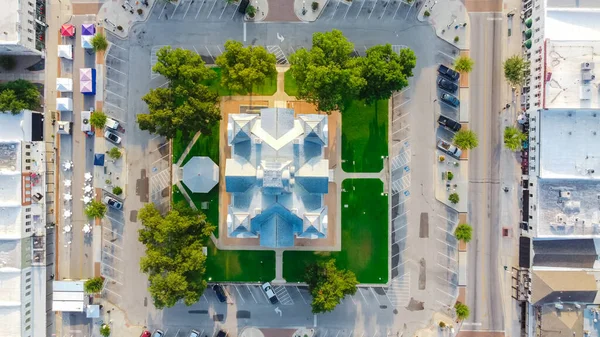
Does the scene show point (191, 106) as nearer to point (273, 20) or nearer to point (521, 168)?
point (273, 20)

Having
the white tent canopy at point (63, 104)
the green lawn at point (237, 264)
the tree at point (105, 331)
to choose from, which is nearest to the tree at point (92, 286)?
the tree at point (105, 331)

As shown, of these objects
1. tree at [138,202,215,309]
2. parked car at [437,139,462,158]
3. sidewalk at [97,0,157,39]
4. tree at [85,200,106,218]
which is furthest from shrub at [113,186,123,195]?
parked car at [437,139,462,158]

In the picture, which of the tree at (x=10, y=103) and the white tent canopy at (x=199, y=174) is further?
the white tent canopy at (x=199, y=174)

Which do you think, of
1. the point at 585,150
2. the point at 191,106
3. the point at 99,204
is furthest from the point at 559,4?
the point at 99,204

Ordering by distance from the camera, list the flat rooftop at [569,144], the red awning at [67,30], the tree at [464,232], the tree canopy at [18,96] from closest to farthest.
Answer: the tree canopy at [18,96]
the flat rooftop at [569,144]
the tree at [464,232]
the red awning at [67,30]

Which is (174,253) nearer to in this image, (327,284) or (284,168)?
(284,168)

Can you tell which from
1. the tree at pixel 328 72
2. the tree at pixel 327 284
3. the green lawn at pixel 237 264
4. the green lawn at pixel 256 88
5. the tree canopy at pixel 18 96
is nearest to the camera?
the tree at pixel 328 72

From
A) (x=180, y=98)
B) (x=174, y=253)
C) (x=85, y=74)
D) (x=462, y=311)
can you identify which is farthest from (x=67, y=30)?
(x=462, y=311)

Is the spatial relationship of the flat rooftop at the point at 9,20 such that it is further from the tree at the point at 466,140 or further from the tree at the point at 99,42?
the tree at the point at 466,140
